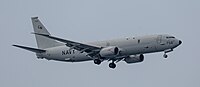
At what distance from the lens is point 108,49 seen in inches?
3462

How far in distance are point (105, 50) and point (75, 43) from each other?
4.07m

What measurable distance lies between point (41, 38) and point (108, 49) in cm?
1649

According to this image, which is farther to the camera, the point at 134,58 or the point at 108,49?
the point at 134,58

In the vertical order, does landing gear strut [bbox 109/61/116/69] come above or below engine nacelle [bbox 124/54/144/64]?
below

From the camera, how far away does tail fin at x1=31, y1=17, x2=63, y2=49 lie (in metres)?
98.8

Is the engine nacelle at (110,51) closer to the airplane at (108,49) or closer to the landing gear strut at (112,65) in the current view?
the airplane at (108,49)

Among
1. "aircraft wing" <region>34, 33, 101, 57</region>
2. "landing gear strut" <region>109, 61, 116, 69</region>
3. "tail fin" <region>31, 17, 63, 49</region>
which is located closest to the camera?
"aircraft wing" <region>34, 33, 101, 57</region>

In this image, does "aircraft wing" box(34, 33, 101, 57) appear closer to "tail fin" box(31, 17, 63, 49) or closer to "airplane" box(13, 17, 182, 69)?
"airplane" box(13, 17, 182, 69)

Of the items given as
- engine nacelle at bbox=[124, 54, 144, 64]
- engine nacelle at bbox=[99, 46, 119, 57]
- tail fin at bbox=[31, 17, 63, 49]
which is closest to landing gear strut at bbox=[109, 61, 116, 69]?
engine nacelle at bbox=[124, 54, 144, 64]

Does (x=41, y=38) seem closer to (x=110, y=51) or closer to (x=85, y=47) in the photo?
(x=85, y=47)

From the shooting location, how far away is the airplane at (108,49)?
86.4 m

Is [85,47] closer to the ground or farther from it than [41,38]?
closer to the ground

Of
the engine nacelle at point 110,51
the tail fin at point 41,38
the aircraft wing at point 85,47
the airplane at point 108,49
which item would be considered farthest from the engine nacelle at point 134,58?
the tail fin at point 41,38

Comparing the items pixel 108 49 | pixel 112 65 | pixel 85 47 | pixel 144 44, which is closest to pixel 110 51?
pixel 108 49
